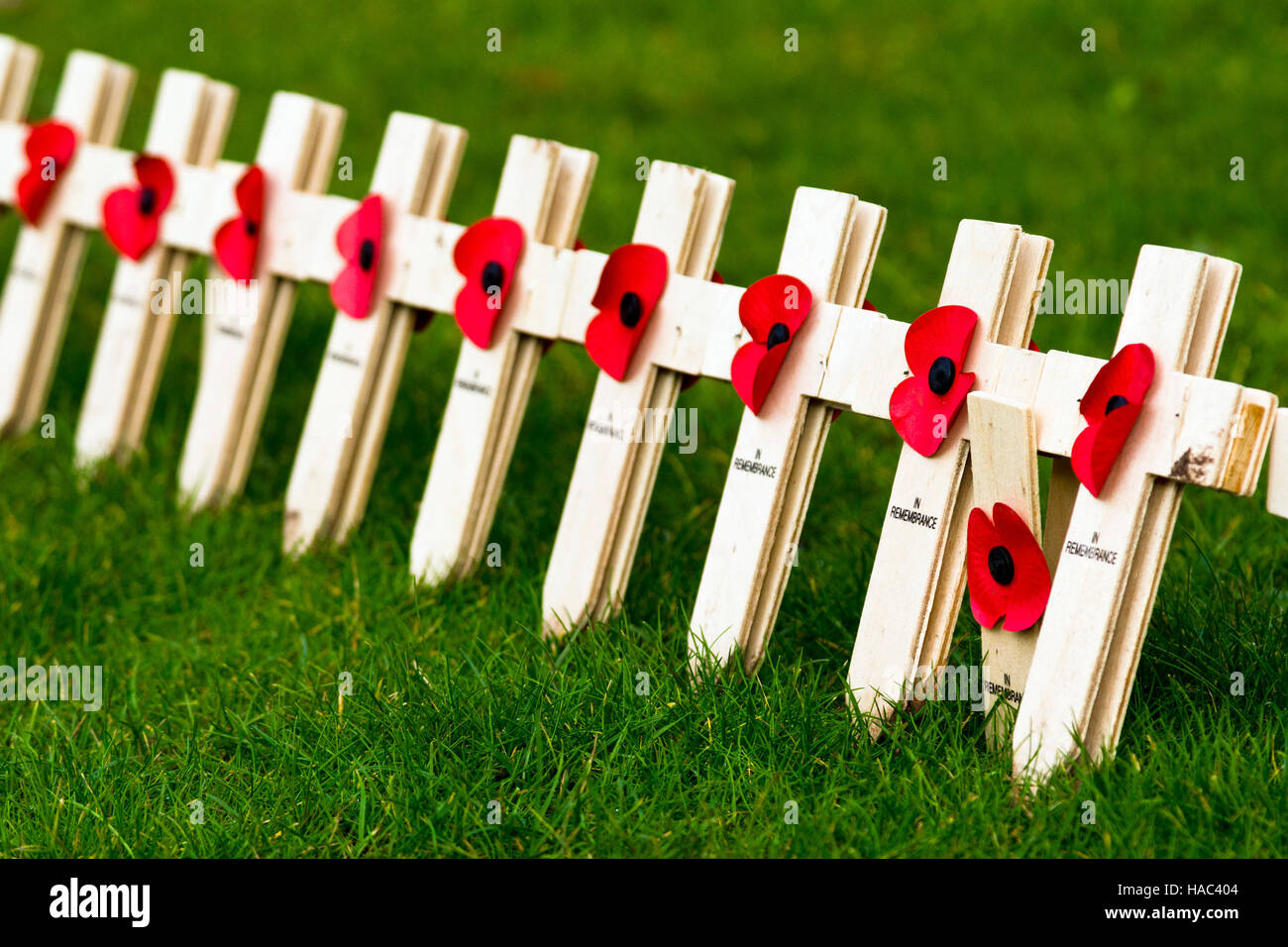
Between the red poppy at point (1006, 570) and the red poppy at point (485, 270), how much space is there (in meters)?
1.28

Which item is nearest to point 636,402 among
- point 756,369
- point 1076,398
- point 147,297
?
point 756,369

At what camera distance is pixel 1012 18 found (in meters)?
6.62

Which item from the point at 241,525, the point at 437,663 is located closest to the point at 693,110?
the point at 241,525

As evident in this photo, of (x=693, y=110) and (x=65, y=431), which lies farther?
(x=693, y=110)

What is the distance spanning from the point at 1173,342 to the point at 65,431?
3314 mm

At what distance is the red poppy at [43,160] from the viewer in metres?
4.23

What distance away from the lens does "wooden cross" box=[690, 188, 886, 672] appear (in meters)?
2.77

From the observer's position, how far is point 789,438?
2789 millimetres

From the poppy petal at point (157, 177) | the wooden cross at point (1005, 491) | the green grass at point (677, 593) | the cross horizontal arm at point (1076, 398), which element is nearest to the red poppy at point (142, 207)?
the poppy petal at point (157, 177)

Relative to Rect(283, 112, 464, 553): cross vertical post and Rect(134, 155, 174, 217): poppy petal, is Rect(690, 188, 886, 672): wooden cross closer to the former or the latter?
Rect(283, 112, 464, 553): cross vertical post

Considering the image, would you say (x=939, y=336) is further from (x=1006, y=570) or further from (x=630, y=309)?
(x=630, y=309)
